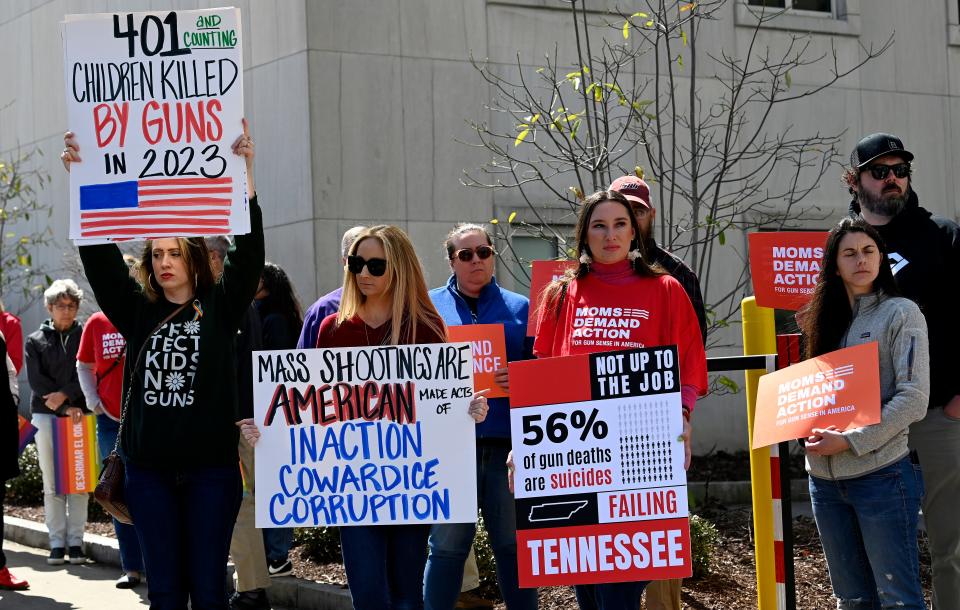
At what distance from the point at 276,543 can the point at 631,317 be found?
4.22 m

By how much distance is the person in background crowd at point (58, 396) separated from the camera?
35.9 feet

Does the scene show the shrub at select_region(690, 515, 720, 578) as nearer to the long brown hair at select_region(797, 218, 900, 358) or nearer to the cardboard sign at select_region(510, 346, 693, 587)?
the long brown hair at select_region(797, 218, 900, 358)

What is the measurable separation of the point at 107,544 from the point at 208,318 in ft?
18.2

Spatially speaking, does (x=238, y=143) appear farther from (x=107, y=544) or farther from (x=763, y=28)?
(x=763, y=28)

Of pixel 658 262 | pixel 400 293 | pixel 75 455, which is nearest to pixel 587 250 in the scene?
pixel 658 262

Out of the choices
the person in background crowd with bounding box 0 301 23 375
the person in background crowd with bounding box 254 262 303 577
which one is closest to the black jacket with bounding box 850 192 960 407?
the person in background crowd with bounding box 254 262 303 577

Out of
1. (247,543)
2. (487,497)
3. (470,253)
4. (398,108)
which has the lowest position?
(247,543)

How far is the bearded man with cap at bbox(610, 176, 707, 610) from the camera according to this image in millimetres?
6176

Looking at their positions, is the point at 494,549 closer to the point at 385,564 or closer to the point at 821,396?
the point at 385,564

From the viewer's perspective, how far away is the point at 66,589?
970 centimetres

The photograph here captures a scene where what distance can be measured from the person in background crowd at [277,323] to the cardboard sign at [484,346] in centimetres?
226

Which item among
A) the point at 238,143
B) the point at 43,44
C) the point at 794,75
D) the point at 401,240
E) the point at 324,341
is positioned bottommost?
the point at 324,341

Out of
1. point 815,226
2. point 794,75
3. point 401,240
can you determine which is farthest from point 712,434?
point 401,240

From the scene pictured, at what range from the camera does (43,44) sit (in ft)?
56.9
